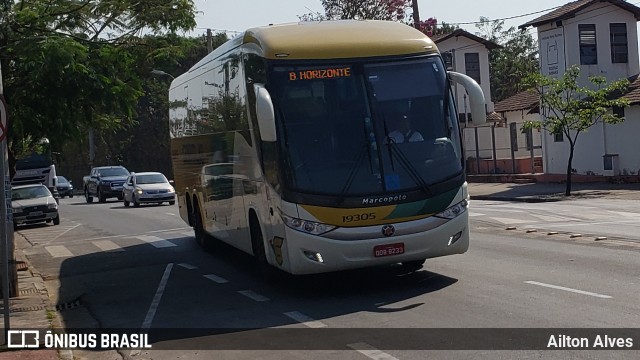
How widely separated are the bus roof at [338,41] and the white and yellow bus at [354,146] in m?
0.01

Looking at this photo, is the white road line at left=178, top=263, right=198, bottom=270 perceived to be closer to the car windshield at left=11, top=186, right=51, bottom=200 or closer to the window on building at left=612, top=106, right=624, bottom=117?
the car windshield at left=11, top=186, right=51, bottom=200

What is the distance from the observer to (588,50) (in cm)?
3884

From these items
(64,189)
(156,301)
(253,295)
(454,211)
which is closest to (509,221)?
(454,211)

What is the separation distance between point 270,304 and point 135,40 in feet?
21.7

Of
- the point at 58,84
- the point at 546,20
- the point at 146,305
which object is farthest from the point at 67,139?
the point at 546,20

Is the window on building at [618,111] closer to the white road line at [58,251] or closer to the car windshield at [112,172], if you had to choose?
the white road line at [58,251]

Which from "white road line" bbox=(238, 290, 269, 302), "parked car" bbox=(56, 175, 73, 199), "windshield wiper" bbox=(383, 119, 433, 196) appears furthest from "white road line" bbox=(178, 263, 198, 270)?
"parked car" bbox=(56, 175, 73, 199)

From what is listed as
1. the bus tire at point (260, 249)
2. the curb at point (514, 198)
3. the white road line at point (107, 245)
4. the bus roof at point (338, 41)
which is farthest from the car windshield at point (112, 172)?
the bus roof at point (338, 41)

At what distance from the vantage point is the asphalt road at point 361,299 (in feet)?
29.2

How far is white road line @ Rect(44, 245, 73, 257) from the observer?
819 inches

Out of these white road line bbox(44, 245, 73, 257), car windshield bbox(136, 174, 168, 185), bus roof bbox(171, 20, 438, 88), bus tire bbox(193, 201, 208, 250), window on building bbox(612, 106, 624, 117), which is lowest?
white road line bbox(44, 245, 73, 257)

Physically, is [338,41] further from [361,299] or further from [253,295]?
[253,295]

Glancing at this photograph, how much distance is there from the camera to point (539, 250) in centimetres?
1516

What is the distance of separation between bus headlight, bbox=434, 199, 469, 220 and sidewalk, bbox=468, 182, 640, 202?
1830 centimetres
